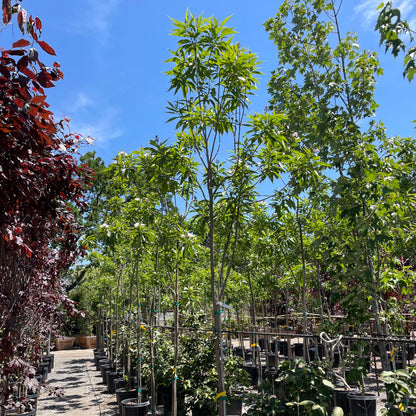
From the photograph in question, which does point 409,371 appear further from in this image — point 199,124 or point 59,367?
point 59,367

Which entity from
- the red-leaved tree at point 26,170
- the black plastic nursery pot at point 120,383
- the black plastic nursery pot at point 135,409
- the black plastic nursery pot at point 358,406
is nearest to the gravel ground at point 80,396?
the black plastic nursery pot at point 120,383

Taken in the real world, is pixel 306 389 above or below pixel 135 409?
above

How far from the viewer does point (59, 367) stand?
1320 centimetres

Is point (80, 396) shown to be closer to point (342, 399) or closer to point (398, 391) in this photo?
point (342, 399)

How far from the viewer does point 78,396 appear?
27.6 feet

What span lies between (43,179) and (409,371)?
2.79m

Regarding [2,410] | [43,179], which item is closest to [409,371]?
[43,179]

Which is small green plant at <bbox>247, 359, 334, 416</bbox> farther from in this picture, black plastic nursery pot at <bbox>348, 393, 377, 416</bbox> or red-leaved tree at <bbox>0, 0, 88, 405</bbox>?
red-leaved tree at <bbox>0, 0, 88, 405</bbox>

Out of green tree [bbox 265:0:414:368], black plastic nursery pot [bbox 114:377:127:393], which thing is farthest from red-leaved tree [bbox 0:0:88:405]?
black plastic nursery pot [bbox 114:377:127:393]

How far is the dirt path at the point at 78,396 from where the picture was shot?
279 inches

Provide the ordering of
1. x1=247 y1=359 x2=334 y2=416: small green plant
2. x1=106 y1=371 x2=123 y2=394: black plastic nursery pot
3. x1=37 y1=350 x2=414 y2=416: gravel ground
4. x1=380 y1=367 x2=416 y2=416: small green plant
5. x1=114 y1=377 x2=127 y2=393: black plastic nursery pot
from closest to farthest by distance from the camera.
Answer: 1. x1=380 y1=367 x2=416 y2=416: small green plant
2. x1=247 y1=359 x2=334 y2=416: small green plant
3. x1=37 y1=350 x2=414 y2=416: gravel ground
4. x1=114 y1=377 x2=127 y2=393: black plastic nursery pot
5. x1=106 y1=371 x2=123 y2=394: black plastic nursery pot

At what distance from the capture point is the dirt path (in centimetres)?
708

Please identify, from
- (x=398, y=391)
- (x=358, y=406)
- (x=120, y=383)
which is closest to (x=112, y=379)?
(x=120, y=383)

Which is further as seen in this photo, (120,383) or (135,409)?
(120,383)
